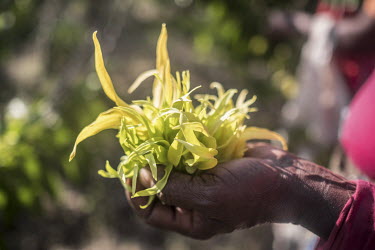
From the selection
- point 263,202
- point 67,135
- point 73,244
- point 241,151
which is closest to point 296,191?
point 263,202

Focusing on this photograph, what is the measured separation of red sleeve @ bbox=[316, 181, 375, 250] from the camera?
990mm

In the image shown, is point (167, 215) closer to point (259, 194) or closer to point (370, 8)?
point (259, 194)

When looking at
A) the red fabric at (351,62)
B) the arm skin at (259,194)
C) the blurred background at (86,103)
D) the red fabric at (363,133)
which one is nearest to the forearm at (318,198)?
the arm skin at (259,194)

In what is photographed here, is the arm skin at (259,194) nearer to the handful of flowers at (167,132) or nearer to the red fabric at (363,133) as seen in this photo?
the handful of flowers at (167,132)

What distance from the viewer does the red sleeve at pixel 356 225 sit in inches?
39.0

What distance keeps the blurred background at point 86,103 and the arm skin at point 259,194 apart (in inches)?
50.4

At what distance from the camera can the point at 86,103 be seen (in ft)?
9.29

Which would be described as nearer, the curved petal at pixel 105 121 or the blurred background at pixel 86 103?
the curved petal at pixel 105 121

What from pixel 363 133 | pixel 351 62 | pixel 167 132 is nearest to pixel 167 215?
pixel 167 132

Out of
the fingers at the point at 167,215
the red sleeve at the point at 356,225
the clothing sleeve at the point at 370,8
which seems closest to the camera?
the red sleeve at the point at 356,225

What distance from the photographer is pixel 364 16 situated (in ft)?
7.09

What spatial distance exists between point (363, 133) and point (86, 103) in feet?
6.28

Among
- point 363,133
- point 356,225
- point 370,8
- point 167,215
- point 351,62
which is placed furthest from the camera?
point 351,62

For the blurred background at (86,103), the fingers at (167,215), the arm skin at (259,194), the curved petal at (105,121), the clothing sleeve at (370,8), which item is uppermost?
the clothing sleeve at (370,8)
